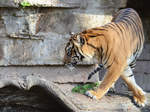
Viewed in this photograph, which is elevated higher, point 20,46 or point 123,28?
point 123,28

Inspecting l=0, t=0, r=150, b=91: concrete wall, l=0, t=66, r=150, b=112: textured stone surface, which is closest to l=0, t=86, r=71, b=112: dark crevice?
l=0, t=66, r=150, b=112: textured stone surface

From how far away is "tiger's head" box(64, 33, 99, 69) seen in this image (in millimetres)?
3076

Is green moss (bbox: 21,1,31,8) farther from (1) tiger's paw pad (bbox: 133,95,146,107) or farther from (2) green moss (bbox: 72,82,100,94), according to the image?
(1) tiger's paw pad (bbox: 133,95,146,107)

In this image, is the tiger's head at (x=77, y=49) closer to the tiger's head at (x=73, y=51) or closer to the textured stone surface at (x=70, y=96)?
the tiger's head at (x=73, y=51)

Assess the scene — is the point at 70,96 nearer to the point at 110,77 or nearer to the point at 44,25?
the point at 110,77

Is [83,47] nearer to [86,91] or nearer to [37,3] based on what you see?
[86,91]

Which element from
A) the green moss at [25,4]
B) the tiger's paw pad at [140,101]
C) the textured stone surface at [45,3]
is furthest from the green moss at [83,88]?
the green moss at [25,4]

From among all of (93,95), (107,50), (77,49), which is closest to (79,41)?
(77,49)

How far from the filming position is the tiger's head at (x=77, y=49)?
3.08 metres

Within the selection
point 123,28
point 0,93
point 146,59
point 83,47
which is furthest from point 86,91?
point 146,59

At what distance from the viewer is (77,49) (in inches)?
123

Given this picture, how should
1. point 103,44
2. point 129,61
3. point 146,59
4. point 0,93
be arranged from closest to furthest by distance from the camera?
point 103,44
point 129,61
point 0,93
point 146,59

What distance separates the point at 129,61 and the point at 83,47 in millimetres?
574

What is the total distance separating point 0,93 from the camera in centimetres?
359
